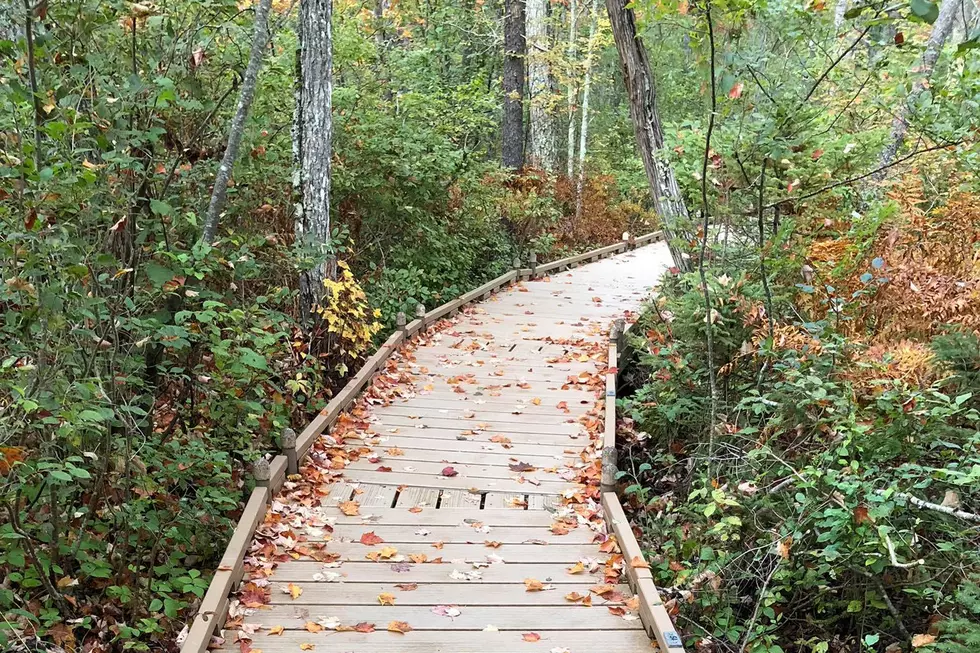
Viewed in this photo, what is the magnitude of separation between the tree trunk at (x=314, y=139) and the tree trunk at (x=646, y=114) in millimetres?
3179

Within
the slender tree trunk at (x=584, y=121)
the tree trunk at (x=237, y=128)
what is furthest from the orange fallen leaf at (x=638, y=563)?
the slender tree trunk at (x=584, y=121)

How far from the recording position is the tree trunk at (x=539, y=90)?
15.0 metres

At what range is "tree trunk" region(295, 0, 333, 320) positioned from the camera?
22.4 ft

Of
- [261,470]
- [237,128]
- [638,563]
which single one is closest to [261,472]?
[261,470]

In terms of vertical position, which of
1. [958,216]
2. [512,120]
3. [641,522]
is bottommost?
[641,522]

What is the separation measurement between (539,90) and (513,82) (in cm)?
106

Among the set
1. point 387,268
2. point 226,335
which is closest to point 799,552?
point 226,335

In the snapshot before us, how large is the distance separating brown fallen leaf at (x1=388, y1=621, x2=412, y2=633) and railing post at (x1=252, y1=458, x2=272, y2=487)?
1564 millimetres

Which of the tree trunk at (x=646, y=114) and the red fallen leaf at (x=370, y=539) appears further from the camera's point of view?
the tree trunk at (x=646, y=114)

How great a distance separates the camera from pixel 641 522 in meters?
5.91

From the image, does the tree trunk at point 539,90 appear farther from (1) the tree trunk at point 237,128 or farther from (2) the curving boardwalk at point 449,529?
(1) the tree trunk at point 237,128

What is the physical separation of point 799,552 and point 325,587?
2.81 metres

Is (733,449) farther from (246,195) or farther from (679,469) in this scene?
(246,195)

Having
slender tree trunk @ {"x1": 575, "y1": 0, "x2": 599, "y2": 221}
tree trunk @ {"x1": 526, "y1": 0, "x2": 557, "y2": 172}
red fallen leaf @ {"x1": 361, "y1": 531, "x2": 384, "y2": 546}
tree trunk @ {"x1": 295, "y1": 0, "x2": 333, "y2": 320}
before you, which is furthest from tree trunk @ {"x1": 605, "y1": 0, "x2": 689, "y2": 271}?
slender tree trunk @ {"x1": 575, "y1": 0, "x2": 599, "y2": 221}
